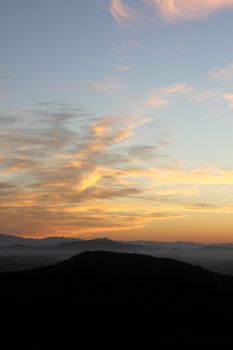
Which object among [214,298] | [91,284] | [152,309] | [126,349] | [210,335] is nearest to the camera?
[126,349]

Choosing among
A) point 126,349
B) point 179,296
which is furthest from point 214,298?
point 126,349

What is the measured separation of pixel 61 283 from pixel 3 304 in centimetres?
1159

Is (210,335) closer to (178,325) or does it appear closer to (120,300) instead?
(178,325)

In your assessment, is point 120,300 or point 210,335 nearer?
point 210,335

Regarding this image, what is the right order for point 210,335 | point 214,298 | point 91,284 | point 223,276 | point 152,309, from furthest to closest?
point 223,276, point 91,284, point 214,298, point 152,309, point 210,335

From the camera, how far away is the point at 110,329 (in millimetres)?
57750

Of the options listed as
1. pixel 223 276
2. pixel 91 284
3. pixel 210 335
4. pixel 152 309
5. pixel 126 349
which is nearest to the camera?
pixel 126 349

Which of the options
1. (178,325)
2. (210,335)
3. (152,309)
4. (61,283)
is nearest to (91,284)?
(61,283)

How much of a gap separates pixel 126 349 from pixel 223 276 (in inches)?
1391

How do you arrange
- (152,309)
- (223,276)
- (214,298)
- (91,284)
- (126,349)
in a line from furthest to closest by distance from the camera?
(223,276) < (91,284) < (214,298) < (152,309) < (126,349)

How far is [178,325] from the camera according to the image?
59156 mm

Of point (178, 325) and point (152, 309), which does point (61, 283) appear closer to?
point (152, 309)

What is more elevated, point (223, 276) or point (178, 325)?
point (223, 276)

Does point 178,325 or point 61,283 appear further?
point 61,283
